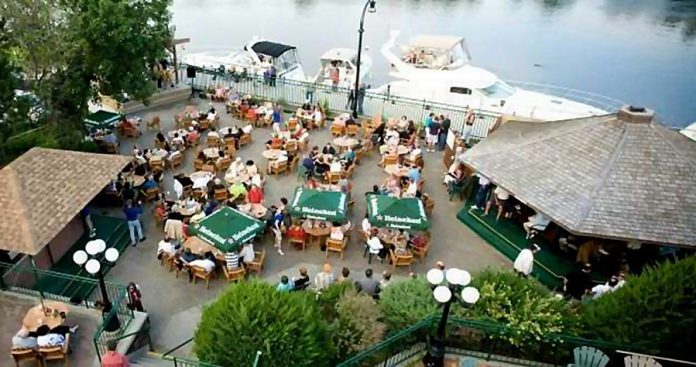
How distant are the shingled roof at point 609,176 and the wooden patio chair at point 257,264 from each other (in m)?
6.70

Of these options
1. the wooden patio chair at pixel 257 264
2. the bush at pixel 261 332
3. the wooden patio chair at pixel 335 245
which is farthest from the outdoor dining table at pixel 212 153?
the bush at pixel 261 332

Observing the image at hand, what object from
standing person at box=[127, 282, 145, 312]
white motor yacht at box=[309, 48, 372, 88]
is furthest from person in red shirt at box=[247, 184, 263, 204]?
white motor yacht at box=[309, 48, 372, 88]

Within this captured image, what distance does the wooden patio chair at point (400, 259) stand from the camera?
49.0 feet

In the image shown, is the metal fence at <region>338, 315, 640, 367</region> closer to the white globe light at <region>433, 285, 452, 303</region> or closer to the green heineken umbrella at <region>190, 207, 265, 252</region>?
the white globe light at <region>433, 285, 452, 303</region>

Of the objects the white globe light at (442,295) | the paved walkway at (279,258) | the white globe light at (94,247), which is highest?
the white globe light at (442,295)

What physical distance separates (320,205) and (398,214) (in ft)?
6.98

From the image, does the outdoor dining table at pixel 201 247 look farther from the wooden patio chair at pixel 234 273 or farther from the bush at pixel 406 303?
the bush at pixel 406 303

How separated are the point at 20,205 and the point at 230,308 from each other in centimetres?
668

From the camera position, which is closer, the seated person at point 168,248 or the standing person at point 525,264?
the standing person at point 525,264

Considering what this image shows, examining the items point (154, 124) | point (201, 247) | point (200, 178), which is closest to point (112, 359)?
point (201, 247)

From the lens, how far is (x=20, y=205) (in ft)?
43.1

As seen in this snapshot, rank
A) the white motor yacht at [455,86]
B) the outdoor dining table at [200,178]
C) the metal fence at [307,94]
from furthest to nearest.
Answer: the white motor yacht at [455,86] → the metal fence at [307,94] → the outdoor dining table at [200,178]

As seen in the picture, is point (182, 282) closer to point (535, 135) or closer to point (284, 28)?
point (535, 135)

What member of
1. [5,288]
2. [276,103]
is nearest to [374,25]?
[276,103]
